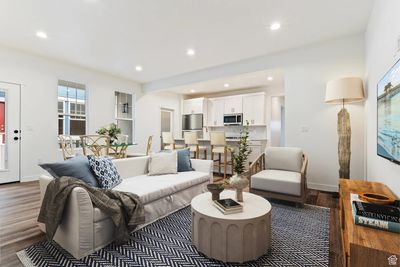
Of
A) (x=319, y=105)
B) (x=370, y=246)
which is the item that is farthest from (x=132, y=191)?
(x=319, y=105)

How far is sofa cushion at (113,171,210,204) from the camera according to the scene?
2.30 meters

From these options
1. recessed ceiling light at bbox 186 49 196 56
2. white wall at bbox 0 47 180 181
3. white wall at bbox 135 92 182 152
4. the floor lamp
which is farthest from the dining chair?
the floor lamp

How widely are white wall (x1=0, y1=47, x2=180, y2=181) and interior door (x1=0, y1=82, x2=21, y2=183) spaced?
84mm

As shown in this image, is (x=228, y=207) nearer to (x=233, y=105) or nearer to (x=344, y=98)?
(x=344, y=98)

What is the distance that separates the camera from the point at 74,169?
2.08m

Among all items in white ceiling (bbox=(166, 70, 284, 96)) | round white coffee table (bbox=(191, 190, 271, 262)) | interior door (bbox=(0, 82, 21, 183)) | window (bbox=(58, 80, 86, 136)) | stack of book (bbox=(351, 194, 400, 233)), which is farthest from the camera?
white ceiling (bbox=(166, 70, 284, 96))

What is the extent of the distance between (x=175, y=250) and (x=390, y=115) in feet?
6.98

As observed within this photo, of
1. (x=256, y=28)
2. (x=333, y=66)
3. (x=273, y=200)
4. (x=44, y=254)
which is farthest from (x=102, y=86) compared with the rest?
(x=333, y=66)

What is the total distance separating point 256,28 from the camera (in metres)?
3.18

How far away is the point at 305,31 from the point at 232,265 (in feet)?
11.5

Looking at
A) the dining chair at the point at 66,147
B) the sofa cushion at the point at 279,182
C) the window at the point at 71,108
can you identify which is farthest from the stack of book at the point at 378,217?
the window at the point at 71,108

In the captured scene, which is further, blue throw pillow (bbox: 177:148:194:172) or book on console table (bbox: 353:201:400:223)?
blue throw pillow (bbox: 177:148:194:172)

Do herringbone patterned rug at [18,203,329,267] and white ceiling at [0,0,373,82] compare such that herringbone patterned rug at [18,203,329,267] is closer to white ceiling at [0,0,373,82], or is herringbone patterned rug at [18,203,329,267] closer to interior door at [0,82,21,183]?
white ceiling at [0,0,373,82]

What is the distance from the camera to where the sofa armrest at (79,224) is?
5.52ft
